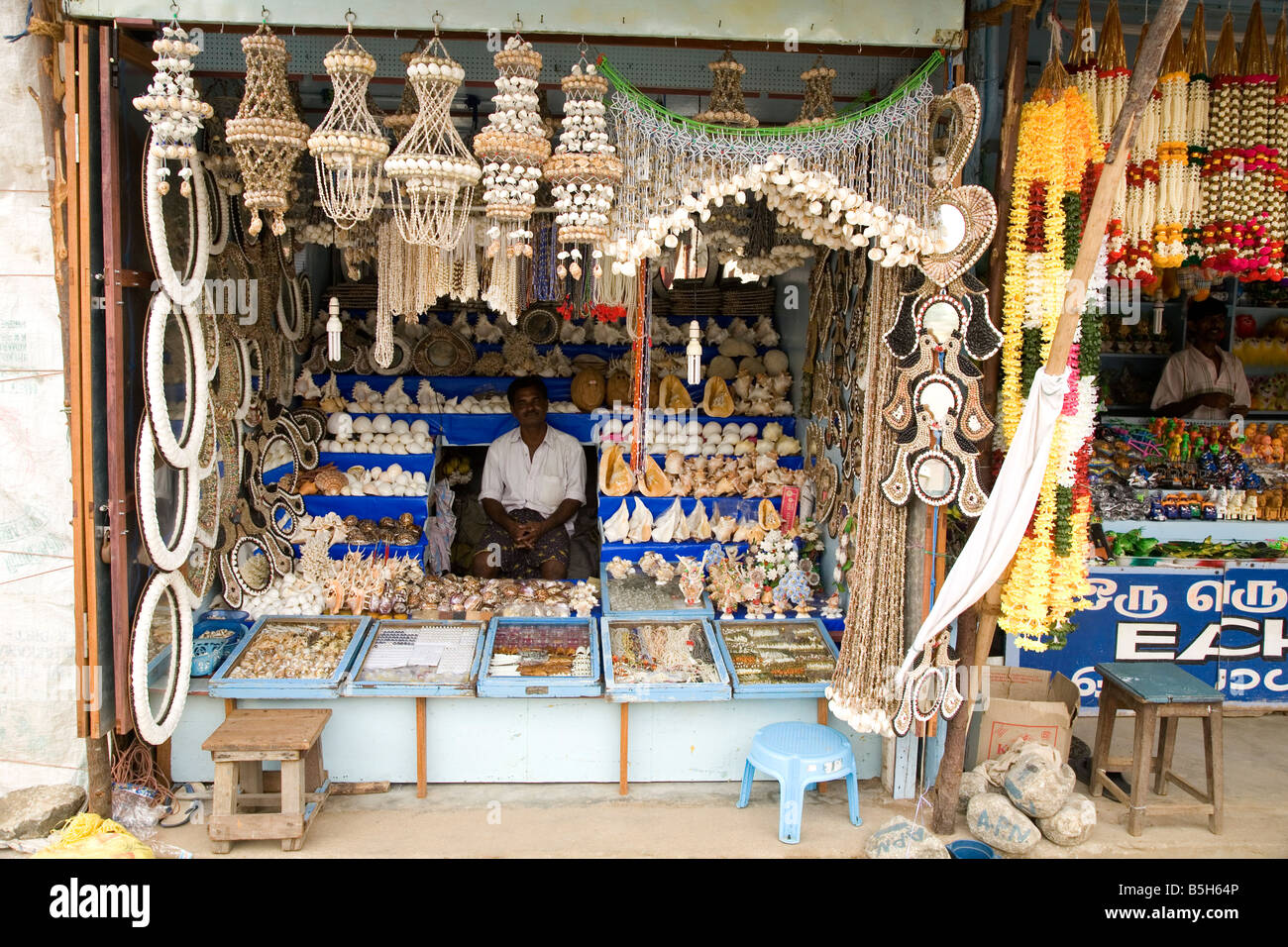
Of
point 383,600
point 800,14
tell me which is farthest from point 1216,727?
point 383,600

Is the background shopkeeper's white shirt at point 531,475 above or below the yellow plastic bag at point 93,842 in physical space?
above

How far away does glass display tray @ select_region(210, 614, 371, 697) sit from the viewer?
3969 millimetres

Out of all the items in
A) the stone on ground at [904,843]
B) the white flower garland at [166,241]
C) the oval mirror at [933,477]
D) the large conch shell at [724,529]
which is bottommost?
the stone on ground at [904,843]

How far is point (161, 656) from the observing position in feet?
12.6

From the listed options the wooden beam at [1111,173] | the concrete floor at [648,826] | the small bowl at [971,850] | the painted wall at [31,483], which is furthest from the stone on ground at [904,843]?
the painted wall at [31,483]

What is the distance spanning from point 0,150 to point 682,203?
2.45 meters

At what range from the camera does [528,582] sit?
5.12 m

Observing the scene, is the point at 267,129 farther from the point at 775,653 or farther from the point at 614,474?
the point at 775,653

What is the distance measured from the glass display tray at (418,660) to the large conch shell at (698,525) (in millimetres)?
1205

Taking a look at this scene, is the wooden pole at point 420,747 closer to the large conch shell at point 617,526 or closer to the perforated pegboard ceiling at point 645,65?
the large conch shell at point 617,526

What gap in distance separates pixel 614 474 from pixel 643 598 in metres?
0.79

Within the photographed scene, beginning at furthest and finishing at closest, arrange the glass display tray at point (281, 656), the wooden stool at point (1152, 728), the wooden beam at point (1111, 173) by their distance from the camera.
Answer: the glass display tray at point (281, 656)
the wooden stool at point (1152, 728)
the wooden beam at point (1111, 173)

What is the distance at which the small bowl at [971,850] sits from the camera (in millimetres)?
3580

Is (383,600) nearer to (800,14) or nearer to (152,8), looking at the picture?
(152,8)
